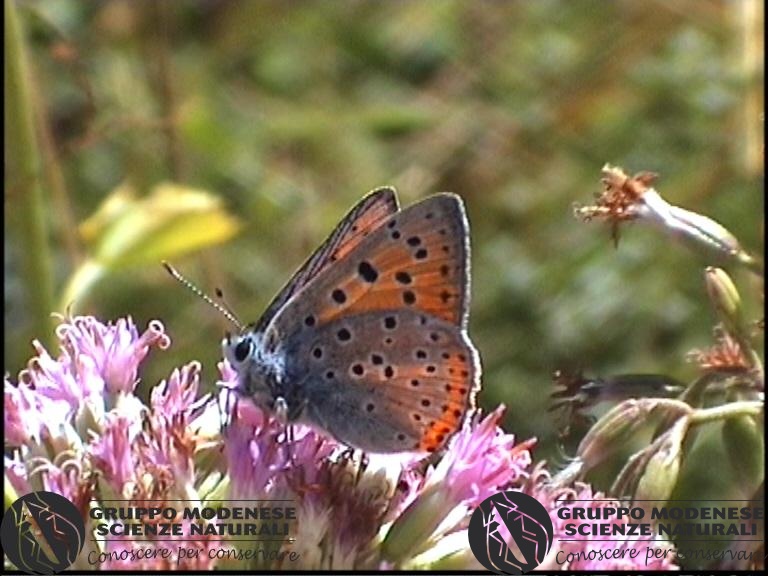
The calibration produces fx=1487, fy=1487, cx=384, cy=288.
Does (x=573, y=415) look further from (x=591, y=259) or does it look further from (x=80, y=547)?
(x=591, y=259)

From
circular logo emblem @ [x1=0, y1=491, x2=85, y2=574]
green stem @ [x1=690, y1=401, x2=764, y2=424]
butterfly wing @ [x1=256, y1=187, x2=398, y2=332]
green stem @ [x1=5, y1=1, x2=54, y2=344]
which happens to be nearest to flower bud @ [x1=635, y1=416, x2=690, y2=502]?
green stem @ [x1=690, y1=401, x2=764, y2=424]

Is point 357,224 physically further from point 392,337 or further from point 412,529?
point 412,529

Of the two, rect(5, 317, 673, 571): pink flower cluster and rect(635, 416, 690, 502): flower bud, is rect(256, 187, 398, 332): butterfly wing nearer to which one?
rect(5, 317, 673, 571): pink flower cluster

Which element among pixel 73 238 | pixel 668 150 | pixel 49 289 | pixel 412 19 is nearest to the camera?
pixel 49 289

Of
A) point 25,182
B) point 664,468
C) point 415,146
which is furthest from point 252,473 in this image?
point 415,146

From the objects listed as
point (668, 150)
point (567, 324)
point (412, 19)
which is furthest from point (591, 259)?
point (412, 19)

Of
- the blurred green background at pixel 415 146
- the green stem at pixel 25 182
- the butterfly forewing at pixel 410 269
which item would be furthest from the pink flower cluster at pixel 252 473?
the blurred green background at pixel 415 146
